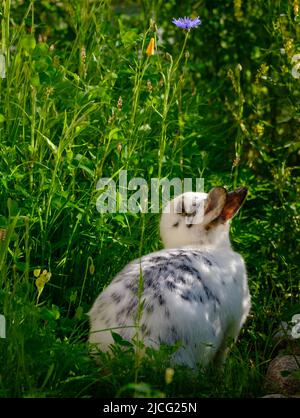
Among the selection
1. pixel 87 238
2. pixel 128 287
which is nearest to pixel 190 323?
pixel 128 287

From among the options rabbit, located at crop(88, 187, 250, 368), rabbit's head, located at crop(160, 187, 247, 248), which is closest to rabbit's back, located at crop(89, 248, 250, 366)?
rabbit, located at crop(88, 187, 250, 368)

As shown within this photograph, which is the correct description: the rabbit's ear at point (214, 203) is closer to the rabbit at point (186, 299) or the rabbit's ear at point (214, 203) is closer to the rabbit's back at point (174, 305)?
the rabbit at point (186, 299)

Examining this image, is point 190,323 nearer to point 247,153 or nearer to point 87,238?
point 87,238

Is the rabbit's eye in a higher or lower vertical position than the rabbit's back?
higher

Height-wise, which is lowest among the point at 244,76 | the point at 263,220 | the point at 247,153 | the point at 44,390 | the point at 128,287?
the point at 44,390

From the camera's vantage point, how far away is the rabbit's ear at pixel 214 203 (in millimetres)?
4535

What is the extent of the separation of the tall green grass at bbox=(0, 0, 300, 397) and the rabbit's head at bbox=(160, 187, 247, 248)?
24 cm

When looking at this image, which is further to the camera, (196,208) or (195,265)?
(196,208)

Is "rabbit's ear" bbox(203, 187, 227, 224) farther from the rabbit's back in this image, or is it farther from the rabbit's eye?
the rabbit's back

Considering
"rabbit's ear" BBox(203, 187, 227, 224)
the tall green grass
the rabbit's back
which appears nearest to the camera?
the tall green grass

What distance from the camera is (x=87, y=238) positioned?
4.79m

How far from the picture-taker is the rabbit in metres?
3.88

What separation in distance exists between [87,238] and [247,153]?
2047 mm

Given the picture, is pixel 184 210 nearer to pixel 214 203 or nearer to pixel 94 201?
pixel 214 203
